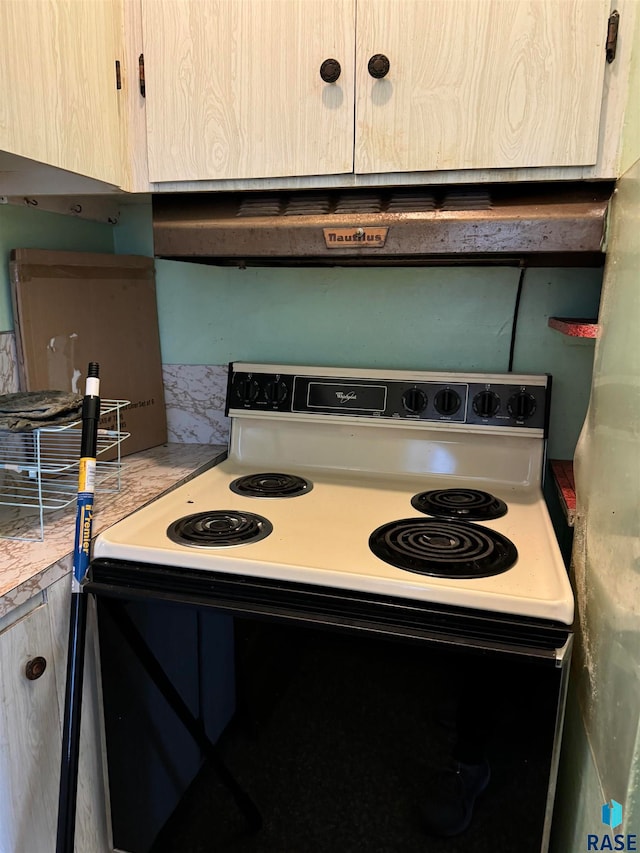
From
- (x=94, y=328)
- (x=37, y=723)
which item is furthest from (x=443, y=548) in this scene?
(x=94, y=328)

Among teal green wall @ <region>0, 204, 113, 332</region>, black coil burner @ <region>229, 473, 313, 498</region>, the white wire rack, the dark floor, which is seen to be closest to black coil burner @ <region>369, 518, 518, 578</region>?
the dark floor

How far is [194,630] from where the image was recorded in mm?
961

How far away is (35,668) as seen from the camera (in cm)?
90

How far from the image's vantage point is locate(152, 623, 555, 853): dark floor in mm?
829

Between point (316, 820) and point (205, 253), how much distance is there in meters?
1.01

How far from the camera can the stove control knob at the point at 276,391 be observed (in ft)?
4.75

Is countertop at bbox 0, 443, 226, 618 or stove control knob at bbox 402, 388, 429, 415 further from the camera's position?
stove control knob at bbox 402, 388, 429, 415

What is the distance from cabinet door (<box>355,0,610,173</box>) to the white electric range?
0.48m

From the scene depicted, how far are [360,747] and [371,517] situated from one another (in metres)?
0.39

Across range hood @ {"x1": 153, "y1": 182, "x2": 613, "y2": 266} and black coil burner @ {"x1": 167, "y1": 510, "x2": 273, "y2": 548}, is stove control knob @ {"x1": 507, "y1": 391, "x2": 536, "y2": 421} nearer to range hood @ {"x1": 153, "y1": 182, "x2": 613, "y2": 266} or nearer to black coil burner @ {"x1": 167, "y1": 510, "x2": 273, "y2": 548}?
range hood @ {"x1": 153, "y1": 182, "x2": 613, "y2": 266}

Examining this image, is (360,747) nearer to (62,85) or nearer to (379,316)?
(379,316)

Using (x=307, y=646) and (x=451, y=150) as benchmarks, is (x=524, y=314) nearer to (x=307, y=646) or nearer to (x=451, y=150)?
(x=451, y=150)

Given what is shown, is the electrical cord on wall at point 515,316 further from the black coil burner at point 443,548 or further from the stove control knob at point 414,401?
the black coil burner at point 443,548

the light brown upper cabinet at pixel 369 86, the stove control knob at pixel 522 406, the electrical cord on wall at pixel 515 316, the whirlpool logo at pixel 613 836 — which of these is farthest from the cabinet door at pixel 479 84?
the whirlpool logo at pixel 613 836
